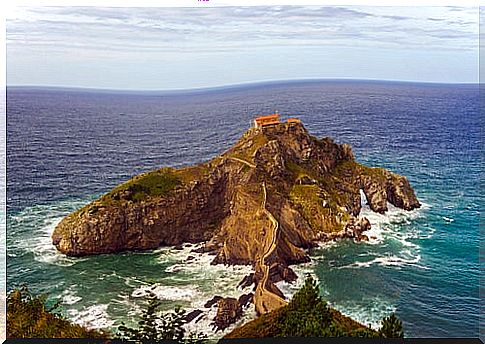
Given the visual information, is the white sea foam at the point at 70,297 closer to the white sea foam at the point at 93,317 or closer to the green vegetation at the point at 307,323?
the white sea foam at the point at 93,317

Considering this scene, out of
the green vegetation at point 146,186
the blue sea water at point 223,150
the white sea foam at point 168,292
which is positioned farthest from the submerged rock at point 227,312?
the green vegetation at point 146,186

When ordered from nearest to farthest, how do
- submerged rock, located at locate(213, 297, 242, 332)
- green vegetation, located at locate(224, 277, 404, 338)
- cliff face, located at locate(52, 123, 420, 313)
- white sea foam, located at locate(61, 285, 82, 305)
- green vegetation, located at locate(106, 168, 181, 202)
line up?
1. green vegetation, located at locate(224, 277, 404, 338)
2. submerged rock, located at locate(213, 297, 242, 332)
3. white sea foam, located at locate(61, 285, 82, 305)
4. cliff face, located at locate(52, 123, 420, 313)
5. green vegetation, located at locate(106, 168, 181, 202)

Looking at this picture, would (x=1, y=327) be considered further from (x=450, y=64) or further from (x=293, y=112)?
(x=450, y=64)

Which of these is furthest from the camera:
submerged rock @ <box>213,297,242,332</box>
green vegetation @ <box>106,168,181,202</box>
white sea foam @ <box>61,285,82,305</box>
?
green vegetation @ <box>106,168,181,202</box>

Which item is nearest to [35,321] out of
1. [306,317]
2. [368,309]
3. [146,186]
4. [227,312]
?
[146,186]

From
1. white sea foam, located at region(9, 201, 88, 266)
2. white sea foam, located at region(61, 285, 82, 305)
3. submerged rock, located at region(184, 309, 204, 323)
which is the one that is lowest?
submerged rock, located at region(184, 309, 204, 323)

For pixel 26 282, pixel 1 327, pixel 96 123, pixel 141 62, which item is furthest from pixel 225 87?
pixel 1 327

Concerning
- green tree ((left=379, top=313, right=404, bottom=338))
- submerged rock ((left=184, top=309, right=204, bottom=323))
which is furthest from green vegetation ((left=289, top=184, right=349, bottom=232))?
submerged rock ((left=184, top=309, right=204, bottom=323))

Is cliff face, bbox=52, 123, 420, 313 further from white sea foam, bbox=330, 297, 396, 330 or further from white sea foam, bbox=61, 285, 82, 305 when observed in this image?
white sea foam, bbox=330, 297, 396, 330
